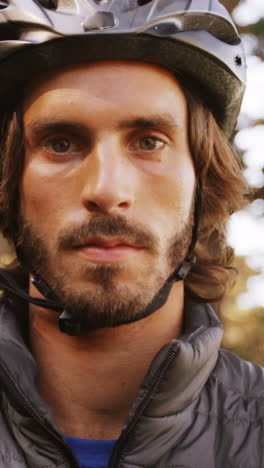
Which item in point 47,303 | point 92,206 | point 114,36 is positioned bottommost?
point 47,303

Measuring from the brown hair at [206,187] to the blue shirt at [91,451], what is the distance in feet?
3.55

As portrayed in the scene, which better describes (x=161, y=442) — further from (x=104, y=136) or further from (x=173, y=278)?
(x=104, y=136)

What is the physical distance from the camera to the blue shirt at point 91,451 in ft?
7.97

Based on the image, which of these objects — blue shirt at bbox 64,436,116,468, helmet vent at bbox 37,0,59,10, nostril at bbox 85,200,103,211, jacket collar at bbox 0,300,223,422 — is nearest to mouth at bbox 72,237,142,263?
nostril at bbox 85,200,103,211

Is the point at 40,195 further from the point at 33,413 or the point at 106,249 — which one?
the point at 33,413

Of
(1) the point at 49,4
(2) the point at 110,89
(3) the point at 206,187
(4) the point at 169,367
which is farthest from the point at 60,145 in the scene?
(4) the point at 169,367

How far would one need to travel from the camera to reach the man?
2.39 m

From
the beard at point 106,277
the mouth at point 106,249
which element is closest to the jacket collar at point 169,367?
the beard at point 106,277

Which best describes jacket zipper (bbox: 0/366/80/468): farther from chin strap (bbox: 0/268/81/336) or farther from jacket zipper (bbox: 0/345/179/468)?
chin strap (bbox: 0/268/81/336)

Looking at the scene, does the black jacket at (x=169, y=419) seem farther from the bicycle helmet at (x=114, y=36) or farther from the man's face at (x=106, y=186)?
the bicycle helmet at (x=114, y=36)

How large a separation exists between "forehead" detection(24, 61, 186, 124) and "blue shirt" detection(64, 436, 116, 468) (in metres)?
1.51

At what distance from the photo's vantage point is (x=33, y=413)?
2.35 metres

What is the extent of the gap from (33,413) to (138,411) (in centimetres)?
45

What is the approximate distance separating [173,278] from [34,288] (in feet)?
2.44
